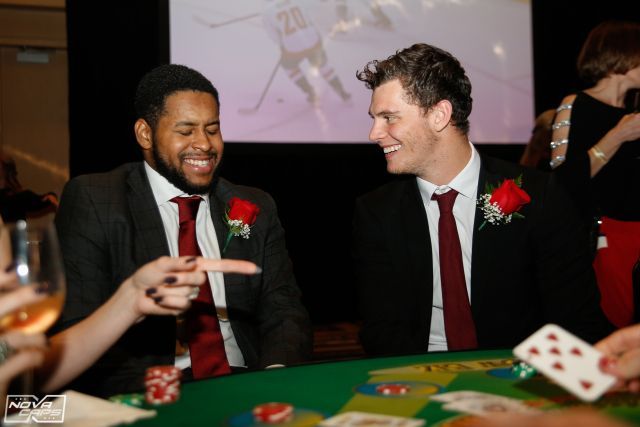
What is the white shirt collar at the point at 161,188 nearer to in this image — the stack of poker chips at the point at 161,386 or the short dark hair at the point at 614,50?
the stack of poker chips at the point at 161,386

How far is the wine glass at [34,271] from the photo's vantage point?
1.12 metres

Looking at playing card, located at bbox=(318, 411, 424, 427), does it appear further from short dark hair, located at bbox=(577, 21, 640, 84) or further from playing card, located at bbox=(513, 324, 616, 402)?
short dark hair, located at bbox=(577, 21, 640, 84)

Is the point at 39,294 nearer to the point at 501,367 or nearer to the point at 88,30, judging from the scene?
the point at 501,367

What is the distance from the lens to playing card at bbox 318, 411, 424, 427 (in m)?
1.21

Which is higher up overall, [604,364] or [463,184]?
[463,184]

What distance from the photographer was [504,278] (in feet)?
8.45

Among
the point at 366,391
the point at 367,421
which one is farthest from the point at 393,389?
the point at 367,421

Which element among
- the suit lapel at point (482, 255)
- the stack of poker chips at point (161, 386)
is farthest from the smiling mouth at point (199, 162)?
the stack of poker chips at point (161, 386)

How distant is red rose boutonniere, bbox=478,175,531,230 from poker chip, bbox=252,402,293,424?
146 centimetres

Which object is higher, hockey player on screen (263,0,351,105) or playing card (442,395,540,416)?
hockey player on screen (263,0,351,105)

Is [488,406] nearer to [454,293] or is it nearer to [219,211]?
[454,293]

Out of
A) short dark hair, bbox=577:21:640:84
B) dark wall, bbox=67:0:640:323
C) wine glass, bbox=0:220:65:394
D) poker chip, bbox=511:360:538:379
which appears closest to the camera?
wine glass, bbox=0:220:65:394

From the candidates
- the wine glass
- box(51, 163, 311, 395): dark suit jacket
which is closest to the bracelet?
box(51, 163, 311, 395): dark suit jacket

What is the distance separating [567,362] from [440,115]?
1744 mm
